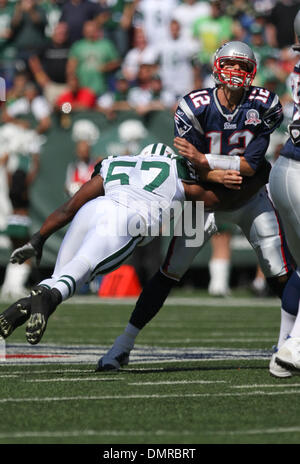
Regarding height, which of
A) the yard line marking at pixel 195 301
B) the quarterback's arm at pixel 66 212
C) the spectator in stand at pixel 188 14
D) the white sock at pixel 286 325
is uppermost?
the spectator in stand at pixel 188 14

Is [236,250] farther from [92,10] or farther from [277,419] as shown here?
[277,419]

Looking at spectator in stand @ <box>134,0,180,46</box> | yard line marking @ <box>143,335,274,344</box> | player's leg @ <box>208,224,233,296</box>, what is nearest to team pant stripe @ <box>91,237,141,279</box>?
yard line marking @ <box>143,335,274,344</box>

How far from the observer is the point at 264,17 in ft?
45.2

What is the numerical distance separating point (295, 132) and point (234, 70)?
0.72 metres

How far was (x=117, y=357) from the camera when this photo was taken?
5496 mm

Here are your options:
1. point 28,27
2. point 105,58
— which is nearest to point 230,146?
point 105,58

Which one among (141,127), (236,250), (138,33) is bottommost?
(236,250)

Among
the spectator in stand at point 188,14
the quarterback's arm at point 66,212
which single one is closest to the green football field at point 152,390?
the quarterback's arm at point 66,212

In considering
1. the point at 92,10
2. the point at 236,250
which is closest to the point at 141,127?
the point at 236,250

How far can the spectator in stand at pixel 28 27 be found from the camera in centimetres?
1439

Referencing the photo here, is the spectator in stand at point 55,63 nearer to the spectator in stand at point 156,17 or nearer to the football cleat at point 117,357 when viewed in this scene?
the spectator in stand at point 156,17

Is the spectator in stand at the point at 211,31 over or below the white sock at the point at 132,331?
over

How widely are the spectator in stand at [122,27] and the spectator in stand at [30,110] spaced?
1351 mm

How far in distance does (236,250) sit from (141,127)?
183cm
